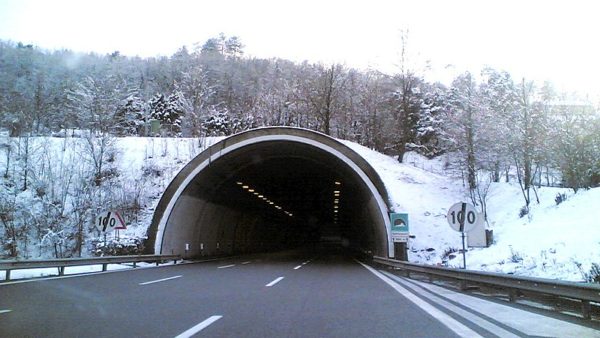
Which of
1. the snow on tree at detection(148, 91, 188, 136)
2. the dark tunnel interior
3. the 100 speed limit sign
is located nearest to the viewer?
the 100 speed limit sign

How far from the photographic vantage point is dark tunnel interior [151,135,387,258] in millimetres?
27547

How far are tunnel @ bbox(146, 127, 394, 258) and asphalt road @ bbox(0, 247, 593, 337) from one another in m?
12.7

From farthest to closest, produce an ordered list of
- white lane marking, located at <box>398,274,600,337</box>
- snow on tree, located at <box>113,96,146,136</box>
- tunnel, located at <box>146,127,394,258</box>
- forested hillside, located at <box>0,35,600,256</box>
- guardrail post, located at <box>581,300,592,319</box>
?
1. snow on tree, located at <box>113,96,146,136</box>
2. forested hillside, located at <box>0,35,600,256</box>
3. tunnel, located at <box>146,127,394,258</box>
4. guardrail post, located at <box>581,300,592,319</box>
5. white lane marking, located at <box>398,274,600,337</box>

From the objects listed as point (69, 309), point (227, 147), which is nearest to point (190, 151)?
point (227, 147)

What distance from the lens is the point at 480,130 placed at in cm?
3894

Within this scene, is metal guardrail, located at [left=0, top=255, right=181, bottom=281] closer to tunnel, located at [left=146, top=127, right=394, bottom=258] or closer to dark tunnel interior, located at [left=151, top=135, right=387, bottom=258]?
tunnel, located at [left=146, top=127, right=394, bottom=258]

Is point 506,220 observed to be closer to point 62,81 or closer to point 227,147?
point 227,147

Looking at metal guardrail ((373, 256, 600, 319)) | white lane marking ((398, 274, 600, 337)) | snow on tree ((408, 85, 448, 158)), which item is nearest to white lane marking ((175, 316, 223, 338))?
white lane marking ((398, 274, 600, 337))

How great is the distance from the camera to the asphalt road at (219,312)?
22.2 ft

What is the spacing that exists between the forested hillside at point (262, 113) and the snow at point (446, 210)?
4.48 feet

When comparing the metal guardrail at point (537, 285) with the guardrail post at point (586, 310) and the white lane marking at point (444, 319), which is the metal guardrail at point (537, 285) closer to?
the guardrail post at point (586, 310)

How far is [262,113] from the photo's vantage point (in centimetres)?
6781

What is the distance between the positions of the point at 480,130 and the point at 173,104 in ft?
152

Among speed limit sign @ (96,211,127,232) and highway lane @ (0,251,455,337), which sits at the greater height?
speed limit sign @ (96,211,127,232)
